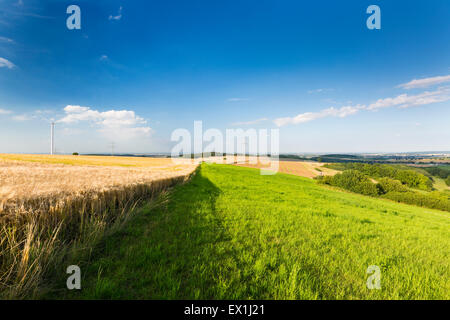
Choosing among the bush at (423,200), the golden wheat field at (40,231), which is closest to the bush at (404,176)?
the bush at (423,200)

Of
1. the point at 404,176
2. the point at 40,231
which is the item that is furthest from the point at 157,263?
the point at 404,176

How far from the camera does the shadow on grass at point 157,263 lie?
2.41 meters

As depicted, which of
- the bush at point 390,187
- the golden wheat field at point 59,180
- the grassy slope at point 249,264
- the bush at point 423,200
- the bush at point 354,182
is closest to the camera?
the grassy slope at point 249,264

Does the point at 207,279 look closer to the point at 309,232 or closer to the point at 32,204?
the point at 32,204

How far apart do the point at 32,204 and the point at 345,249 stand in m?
7.03

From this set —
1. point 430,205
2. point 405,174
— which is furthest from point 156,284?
point 405,174

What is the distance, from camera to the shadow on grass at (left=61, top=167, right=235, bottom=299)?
2408mm

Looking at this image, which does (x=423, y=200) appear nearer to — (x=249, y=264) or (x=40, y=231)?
(x=249, y=264)

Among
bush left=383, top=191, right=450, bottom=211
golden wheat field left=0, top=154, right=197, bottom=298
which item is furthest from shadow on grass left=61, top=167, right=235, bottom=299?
bush left=383, top=191, right=450, bottom=211

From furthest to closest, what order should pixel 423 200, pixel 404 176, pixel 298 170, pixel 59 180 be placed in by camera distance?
pixel 404 176
pixel 298 170
pixel 423 200
pixel 59 180

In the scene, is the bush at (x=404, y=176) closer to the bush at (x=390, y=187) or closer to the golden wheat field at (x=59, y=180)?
the bush at (x=390, y=187)

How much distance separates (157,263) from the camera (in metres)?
3.11

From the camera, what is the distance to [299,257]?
3807mm

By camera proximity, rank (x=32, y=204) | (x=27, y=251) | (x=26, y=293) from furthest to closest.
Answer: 1. (x=32, y=204)
2. (x=27, y=251)
3. (x=26, y=293)
